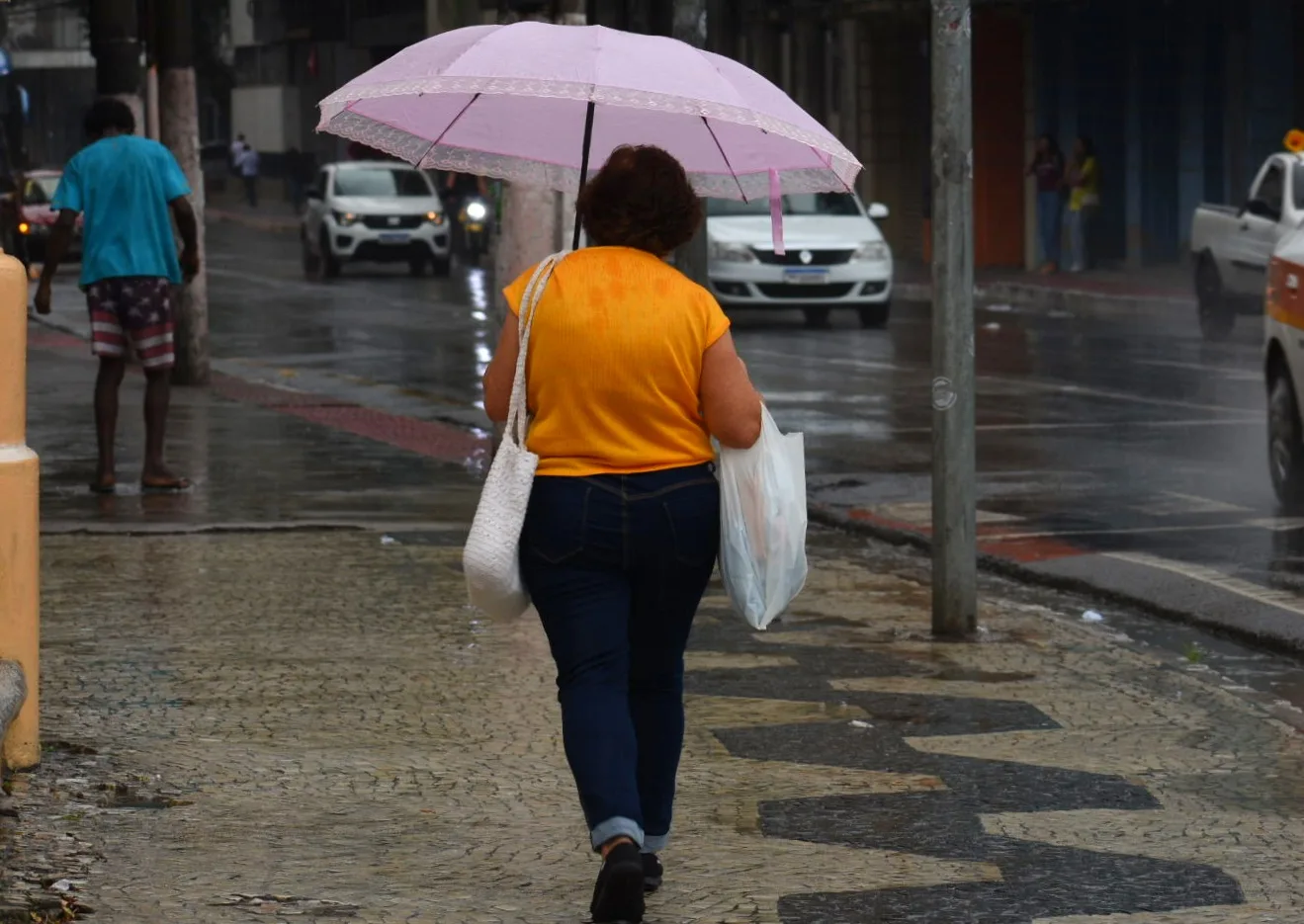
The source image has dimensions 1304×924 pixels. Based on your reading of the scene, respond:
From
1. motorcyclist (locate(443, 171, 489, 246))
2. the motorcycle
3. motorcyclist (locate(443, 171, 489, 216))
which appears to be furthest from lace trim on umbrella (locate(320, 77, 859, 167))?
motorcyclist (locate(443, 171, 489, 216))

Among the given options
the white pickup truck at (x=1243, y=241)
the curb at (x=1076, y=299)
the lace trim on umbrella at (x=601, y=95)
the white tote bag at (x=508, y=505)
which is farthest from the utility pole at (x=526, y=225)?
the curb at (x=1076, y=299)

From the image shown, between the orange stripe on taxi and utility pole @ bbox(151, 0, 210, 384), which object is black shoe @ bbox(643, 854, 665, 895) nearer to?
the orange stripe on taxi

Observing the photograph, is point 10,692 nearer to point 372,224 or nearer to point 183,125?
point 183,125

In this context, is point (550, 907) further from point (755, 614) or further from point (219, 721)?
point (219, 721)

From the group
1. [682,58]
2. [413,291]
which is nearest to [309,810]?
[682,58]

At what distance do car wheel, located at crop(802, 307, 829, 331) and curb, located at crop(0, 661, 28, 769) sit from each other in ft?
66.0

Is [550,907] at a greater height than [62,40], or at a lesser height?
lesser

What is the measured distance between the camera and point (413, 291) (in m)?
32.9

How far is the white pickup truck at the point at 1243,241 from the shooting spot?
21.6 meters

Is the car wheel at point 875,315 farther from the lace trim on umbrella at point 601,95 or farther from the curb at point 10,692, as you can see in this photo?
the lace trim on umbrella at point 601,95

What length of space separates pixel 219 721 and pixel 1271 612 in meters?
3.92

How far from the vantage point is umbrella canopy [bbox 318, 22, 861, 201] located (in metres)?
5.59

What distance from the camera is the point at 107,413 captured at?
39.6 feet

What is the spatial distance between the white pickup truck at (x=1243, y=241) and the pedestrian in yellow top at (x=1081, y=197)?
8845mm
